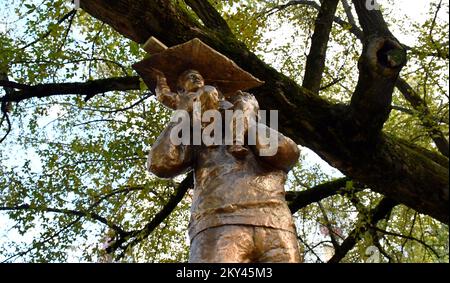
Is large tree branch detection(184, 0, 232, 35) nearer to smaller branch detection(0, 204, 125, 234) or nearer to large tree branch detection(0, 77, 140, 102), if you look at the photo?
large tree branch detection(0, 77, 140, 102)

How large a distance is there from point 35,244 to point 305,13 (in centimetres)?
613

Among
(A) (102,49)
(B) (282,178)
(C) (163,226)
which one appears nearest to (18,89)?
(A) (102,49)

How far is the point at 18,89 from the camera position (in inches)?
320

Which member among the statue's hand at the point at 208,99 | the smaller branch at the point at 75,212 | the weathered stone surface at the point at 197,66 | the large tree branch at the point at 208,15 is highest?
the large tree branch at the point at 208,15

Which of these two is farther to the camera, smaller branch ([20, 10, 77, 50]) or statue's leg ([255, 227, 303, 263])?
smaller branch ([20, 10, 77, 50])

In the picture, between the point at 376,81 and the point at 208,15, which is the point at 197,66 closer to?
the point at 376,81

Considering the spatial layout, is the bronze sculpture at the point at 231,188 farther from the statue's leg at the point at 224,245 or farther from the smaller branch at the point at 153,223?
the smaller branch at the point at 153,223

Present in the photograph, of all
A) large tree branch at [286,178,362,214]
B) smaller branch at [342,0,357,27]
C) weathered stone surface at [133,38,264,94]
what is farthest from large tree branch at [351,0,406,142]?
smaller branch at [342,0,357,27]

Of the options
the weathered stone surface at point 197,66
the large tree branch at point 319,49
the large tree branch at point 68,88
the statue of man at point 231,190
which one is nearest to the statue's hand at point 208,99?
the statue of man at point 231,190

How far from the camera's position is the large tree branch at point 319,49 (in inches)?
292

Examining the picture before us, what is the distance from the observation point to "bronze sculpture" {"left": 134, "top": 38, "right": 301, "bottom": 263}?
141 inches

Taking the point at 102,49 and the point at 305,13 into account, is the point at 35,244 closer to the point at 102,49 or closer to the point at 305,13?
the point at 102,49

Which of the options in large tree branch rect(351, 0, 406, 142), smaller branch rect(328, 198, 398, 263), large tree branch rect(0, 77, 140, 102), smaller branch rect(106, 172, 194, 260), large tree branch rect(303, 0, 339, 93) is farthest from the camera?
smaller branch rect(106, 172, 194, 260)

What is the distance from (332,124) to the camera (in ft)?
19.2
